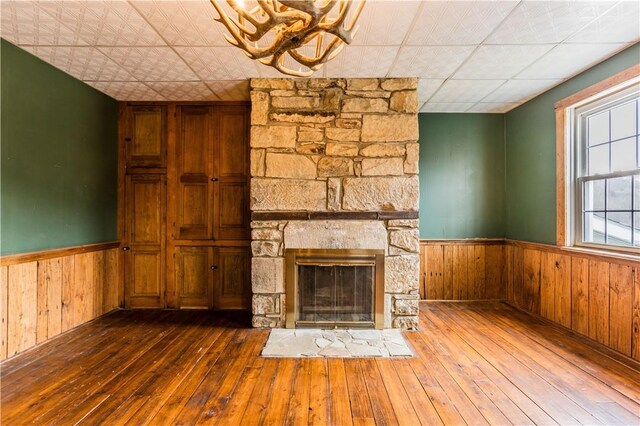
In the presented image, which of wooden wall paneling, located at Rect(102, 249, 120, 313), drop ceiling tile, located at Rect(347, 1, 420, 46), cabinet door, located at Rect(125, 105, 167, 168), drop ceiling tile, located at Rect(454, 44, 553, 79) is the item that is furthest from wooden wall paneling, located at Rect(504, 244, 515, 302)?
wooden wall paneling, located at Rect(102, 249, 120, 313)

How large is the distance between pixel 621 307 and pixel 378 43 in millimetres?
2893

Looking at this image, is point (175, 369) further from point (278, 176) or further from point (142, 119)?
point (142, 119)

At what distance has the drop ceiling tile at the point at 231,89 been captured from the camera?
3154mm

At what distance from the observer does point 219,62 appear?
8.92ft

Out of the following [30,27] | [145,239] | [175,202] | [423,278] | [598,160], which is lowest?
[423,278]

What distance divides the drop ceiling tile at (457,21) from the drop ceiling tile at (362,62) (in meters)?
0.25

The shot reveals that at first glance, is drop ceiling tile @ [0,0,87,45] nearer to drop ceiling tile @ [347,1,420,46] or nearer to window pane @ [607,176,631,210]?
drop ceiling tile @ [347,1,420,46]

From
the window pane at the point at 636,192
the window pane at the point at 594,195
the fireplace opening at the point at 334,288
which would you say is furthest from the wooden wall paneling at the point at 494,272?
the fireplace opening at the point at 334,288

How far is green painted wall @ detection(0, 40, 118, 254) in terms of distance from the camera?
2.44 m

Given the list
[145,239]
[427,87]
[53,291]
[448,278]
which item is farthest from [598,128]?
[53,291]

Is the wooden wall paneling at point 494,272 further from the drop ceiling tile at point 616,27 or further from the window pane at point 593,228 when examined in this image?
the drop ceiling tile at point 616,27

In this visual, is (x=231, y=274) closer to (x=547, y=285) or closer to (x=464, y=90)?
(x=464, y=90)

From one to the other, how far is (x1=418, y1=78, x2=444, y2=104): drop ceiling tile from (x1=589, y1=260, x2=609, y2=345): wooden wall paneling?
2.20m

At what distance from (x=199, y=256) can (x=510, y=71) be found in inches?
152
